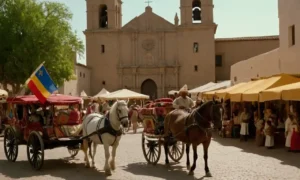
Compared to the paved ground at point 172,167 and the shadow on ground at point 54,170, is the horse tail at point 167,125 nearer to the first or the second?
the paved ground at point 172,167

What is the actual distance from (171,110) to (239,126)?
7.61 meters

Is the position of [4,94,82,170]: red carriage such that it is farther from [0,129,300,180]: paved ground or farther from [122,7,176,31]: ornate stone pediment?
[122,7,176,31]: ornate stone pediment

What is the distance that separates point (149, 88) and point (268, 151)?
119 feet

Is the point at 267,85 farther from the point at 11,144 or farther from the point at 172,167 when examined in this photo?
the point at 11,144

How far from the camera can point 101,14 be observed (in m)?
50.7

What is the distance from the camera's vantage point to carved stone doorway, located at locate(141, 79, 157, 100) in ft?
163

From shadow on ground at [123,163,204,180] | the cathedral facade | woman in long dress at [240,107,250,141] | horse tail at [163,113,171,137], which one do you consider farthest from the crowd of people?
the cathedral facade

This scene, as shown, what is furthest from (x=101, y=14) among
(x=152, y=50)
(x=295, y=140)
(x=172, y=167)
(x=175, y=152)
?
(x=172, y=167)

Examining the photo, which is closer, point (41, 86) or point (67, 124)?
point (41, 86)

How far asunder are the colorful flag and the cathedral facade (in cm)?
3663

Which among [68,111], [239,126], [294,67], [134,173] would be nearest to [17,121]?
[68,111]

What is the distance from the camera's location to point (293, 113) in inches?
567

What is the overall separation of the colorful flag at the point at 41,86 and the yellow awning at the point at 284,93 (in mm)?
7034

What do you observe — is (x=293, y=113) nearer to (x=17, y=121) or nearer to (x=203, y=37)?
(x=17, y=121)
